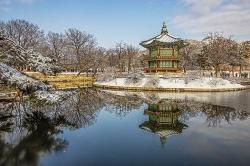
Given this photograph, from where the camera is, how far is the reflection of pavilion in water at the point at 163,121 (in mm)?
19987

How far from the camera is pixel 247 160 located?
14.0 m

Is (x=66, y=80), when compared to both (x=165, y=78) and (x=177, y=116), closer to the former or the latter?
(x=165, y=78)

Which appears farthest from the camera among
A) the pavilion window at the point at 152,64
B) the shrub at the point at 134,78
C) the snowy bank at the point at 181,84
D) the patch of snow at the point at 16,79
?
the pavilion window at the point at 152,64

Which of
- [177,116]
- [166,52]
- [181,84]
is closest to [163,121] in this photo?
[177,116]

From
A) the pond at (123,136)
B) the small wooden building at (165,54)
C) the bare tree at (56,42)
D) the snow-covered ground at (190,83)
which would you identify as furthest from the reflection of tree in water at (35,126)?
the bare tree at (56,42)

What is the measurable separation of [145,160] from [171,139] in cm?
422

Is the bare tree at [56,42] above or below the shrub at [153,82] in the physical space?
above

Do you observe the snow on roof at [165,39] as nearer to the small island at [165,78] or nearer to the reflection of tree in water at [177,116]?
the small island at [165,78]

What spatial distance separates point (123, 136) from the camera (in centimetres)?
1886

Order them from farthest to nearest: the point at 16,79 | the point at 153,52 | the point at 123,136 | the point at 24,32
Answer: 1. the point at 24,32
2. the point at 153,52
3. the point at 123,136
4. the point at 16,79

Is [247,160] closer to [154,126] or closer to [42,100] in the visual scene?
[154,126]

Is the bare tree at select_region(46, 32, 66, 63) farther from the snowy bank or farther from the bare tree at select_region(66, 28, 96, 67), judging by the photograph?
the snowy bank

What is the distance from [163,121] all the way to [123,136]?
19.3 ft

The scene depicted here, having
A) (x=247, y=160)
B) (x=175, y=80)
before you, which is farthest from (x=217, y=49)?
(x=247, y=160)
